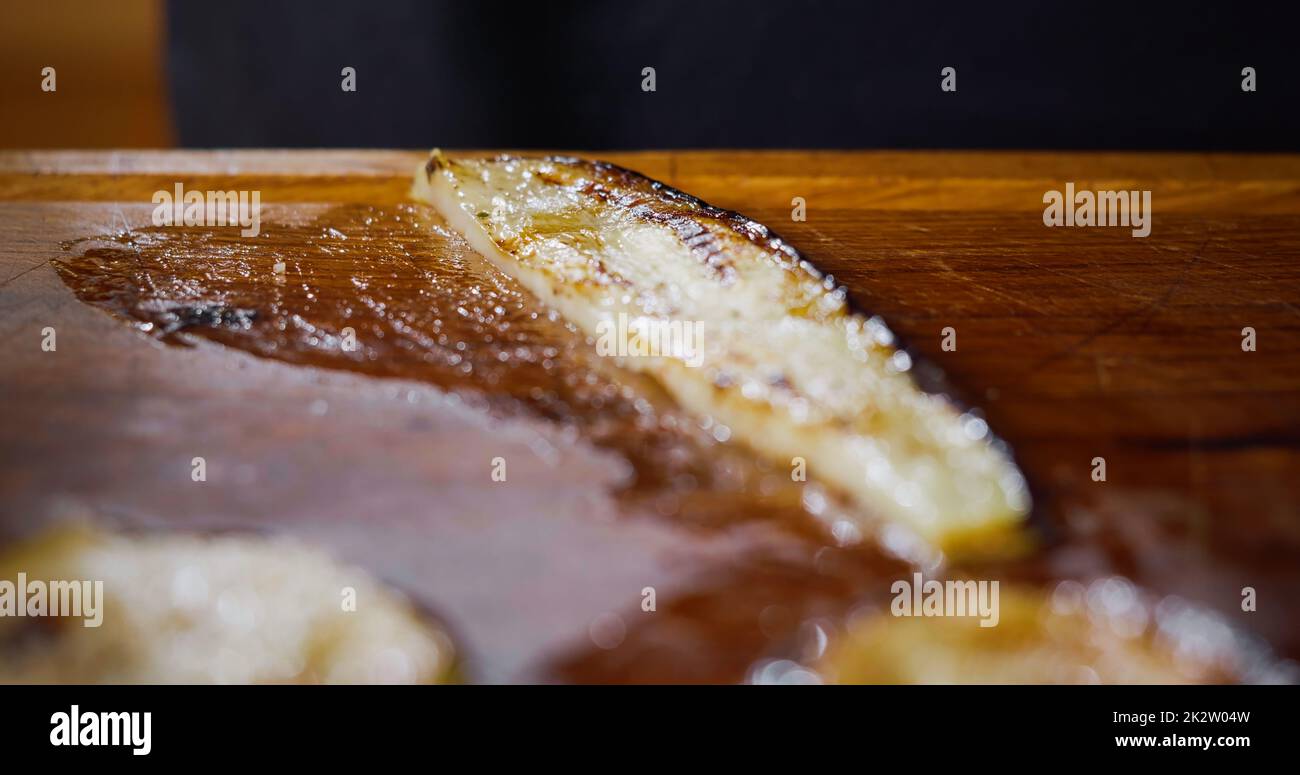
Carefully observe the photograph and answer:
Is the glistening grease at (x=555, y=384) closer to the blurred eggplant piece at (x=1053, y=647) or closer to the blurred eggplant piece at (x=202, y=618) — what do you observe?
the blurred eggplant piece at (x=1053, y=647)

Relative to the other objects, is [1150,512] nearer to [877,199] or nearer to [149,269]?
[877,199]

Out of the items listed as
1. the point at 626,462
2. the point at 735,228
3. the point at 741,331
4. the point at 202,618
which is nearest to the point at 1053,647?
the point at 626,462

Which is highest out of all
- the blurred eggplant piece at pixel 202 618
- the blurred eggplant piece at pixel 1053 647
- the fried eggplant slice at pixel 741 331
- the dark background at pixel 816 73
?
the dark background at pixel 816 73

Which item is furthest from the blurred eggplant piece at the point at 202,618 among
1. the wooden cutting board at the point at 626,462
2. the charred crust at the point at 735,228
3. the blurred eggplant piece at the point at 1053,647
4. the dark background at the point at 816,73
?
the dark background at the point at 816,73

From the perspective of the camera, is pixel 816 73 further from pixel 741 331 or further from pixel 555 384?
pixel 555 384

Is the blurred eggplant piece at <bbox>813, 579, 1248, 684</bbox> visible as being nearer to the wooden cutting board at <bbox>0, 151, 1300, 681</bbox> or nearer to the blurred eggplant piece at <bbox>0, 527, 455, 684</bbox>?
the wooden cutting board at <bbox>0, 151, 1300, 681</bbox>

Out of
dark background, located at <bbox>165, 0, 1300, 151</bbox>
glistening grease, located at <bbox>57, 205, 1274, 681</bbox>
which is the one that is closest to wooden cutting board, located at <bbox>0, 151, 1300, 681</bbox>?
glistening grease, located at <bbox>57, 205, 1274, 681</bbox>
